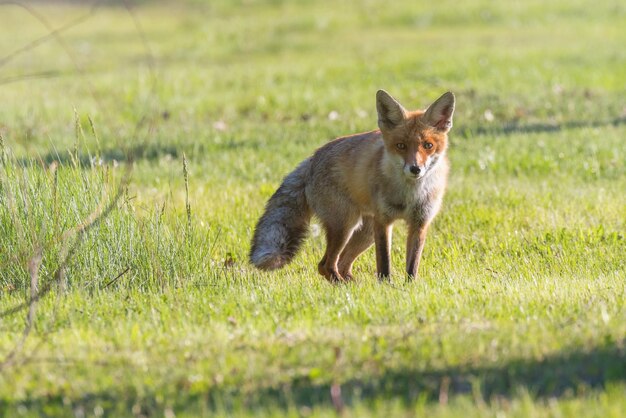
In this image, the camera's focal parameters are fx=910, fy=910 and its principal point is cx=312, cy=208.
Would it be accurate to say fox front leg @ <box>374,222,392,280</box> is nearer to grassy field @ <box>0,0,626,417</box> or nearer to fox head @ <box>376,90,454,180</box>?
grassy field @ <box>0,0,626,417</box>

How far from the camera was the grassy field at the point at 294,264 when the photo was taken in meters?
4.79

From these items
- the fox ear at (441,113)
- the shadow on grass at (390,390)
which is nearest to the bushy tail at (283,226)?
the fox ear at (441,113)

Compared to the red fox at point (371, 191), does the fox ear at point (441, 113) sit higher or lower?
higher

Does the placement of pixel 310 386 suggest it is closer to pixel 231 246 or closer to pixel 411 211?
pixel 411 211

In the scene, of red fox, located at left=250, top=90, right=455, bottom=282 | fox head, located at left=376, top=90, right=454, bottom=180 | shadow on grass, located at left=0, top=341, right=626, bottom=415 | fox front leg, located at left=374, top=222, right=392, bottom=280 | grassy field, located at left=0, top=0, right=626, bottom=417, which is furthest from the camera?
fox front leg, located at left=374, top=222, right=392, bottom=280

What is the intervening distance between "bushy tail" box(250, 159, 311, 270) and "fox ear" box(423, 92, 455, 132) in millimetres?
1269

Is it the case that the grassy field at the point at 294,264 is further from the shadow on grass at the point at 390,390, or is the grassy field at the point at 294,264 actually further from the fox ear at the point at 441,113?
the fox ear at the point at 441,113

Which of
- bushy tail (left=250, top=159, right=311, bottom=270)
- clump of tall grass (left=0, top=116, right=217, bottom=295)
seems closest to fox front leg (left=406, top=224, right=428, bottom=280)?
bushy tail (left=250, top=159, right=311, bottom=270)

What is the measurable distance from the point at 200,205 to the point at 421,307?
3.99 m

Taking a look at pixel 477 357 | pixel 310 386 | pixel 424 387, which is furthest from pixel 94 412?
pixel 477 357

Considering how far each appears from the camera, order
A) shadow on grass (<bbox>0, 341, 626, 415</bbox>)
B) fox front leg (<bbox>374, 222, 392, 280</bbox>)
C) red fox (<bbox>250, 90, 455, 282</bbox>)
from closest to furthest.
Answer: shadow on grass (<bbox>0, 341, 626, 415</bbox>) < red fox (<bbox>250, 90, 455, 282</bbox>) < fox front leg (<bbox>374, 222, 392, 280</bbox>)

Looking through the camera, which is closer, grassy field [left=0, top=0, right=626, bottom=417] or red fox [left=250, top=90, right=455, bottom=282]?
grassy field [left=0, top=0, right=626, bottom=417]

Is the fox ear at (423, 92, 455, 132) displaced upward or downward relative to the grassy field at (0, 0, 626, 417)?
upward

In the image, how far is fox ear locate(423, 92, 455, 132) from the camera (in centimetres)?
743
